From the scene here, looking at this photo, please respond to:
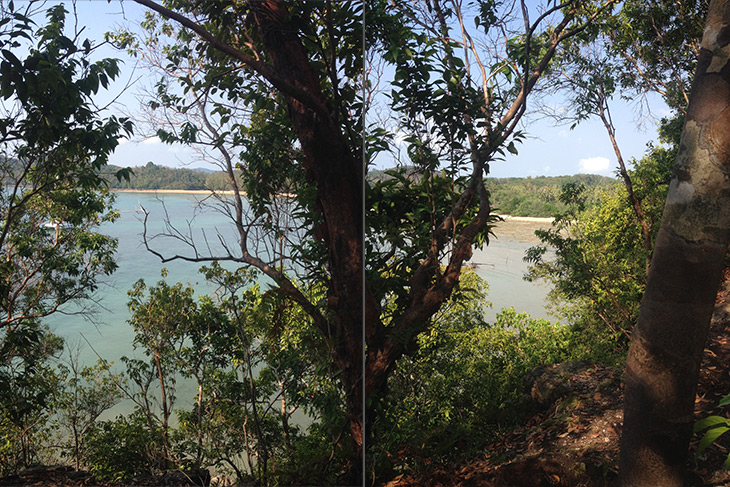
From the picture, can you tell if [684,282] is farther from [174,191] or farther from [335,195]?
[174,191]

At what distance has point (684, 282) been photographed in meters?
1.40

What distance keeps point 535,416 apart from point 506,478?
0.30 m

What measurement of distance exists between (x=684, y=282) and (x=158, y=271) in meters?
2.01

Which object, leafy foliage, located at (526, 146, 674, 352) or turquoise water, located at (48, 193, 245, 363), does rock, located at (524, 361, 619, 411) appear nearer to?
leafy foliage, located at (526, 146, 674, 352)

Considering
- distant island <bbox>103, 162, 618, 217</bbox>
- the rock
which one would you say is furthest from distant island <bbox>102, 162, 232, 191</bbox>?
the rock

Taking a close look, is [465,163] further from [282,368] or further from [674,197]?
Answer: [282,368]

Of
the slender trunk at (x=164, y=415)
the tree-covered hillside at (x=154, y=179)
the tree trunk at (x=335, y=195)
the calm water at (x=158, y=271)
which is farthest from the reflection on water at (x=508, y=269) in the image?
Answer: the slender trunk at (x=164, y=415)

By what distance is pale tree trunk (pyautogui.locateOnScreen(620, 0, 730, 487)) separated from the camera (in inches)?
54.6

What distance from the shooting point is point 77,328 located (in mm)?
2279

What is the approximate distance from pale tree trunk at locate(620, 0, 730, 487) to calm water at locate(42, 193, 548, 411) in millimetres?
953

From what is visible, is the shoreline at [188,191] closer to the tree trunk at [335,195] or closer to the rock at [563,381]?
the tree trunk at [335,195]

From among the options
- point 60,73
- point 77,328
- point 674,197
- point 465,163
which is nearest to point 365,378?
point 465,163

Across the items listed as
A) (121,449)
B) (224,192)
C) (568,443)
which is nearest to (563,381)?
(568,443)

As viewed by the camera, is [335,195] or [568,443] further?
[335,195]
